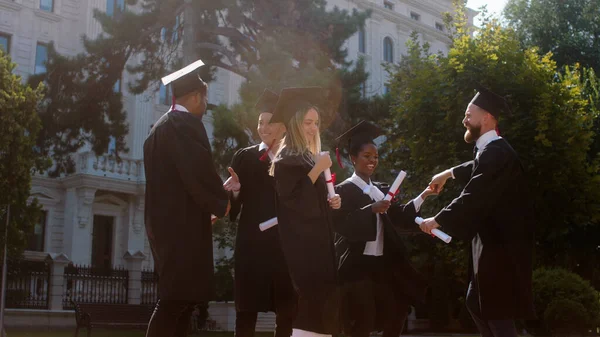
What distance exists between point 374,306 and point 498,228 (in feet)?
5.21

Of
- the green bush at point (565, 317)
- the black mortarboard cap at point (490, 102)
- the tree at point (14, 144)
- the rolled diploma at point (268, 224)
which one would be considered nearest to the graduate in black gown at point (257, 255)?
the rolled diploma at point (268, 224)

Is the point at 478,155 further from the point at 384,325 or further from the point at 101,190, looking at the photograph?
the point at 101,190

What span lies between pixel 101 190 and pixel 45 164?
13.3 m

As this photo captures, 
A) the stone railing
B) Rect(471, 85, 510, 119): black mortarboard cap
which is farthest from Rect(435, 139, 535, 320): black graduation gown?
the stone railing

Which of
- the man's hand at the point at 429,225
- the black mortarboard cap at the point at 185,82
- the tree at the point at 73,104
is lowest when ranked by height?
the man's hand at the point at 429,225

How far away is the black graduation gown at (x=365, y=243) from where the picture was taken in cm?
688

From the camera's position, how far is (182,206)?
5219 millimetres

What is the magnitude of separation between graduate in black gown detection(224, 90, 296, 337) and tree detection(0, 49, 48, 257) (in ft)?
40.8

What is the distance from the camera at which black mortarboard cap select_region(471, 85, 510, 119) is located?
248 inches

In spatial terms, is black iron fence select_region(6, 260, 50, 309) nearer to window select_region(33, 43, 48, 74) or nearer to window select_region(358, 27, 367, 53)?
window select_region(33, 43, 48, 74)

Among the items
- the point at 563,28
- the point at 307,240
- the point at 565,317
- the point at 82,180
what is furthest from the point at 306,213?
the point at 563,28

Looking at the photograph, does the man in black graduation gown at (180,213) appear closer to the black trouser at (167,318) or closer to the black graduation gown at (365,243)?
the black trouser at (167,318)

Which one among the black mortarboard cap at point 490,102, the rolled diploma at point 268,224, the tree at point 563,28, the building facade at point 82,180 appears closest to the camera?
the rolled diploma at point 268,224

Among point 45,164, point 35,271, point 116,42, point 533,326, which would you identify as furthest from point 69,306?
point 533,326
